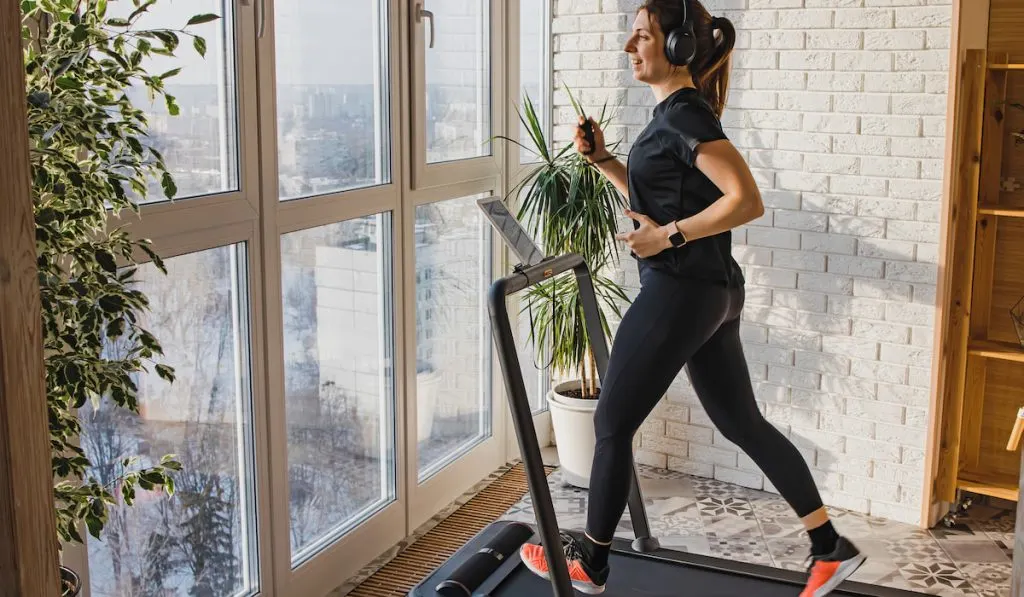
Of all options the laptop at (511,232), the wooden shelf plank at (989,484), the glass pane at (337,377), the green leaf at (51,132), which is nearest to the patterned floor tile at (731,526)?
the wooden shelf plank at (989,484)

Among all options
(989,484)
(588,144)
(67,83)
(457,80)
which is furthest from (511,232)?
(989,484)

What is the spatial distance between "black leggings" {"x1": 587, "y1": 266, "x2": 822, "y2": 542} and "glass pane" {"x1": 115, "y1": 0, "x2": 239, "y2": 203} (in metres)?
1.08

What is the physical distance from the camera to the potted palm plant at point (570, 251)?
3857 mm

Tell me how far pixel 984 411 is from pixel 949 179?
3.09ft

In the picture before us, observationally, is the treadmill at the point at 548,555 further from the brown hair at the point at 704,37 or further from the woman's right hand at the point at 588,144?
the brown hair at the point at 704,37

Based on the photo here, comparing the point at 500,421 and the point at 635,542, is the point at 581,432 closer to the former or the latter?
the point at 500,421

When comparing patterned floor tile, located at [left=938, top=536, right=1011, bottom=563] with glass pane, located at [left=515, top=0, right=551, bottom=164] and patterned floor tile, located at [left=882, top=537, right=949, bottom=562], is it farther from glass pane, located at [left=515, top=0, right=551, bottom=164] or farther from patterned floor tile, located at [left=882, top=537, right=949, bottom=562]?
glass pane, located at [left=515, top=0, right=551, bottom=164]

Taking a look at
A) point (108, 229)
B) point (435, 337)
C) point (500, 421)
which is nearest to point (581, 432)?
point (500, 421)

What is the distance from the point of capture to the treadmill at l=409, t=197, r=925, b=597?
257 cm

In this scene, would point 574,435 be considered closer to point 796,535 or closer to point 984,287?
point 796,535

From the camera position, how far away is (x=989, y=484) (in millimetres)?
3686

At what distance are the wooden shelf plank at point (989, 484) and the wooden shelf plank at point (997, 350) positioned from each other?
1.37 feet

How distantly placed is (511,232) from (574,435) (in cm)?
143

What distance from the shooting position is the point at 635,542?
315cm
